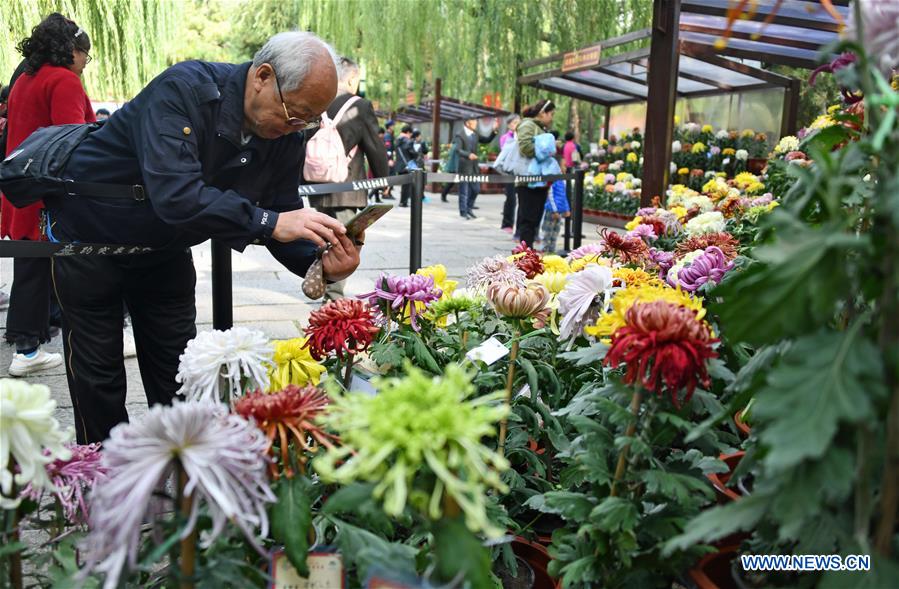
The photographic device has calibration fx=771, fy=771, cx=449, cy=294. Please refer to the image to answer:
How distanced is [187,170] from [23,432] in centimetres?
113

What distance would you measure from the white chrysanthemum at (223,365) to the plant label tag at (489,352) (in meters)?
0.52

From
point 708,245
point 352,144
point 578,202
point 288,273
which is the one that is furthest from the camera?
point 578,202

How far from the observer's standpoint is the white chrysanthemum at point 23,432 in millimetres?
1210

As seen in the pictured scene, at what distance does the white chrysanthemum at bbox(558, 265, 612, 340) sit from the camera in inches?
81.7

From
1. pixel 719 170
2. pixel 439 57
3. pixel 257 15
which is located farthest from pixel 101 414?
pixel 257 15

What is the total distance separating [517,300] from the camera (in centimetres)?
209

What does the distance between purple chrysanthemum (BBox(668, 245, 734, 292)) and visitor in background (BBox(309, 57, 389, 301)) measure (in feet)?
10.9

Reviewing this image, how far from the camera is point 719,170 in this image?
1098cm

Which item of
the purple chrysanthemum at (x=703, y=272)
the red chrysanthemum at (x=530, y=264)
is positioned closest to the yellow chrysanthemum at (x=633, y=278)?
the purple chrysanthemum at (x=703, y=272)

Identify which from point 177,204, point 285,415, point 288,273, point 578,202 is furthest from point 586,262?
point 578,202

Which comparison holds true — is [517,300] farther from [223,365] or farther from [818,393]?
[818,393]

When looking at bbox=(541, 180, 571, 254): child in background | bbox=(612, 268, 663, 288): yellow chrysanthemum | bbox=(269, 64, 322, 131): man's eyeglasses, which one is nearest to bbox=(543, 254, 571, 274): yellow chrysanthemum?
bbox=(612, 268, 663, 288): yellow chrysanthemum

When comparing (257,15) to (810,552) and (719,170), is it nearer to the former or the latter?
(719,170)

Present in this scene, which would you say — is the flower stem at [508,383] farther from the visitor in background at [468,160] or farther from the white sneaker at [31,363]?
the visitor in background at [468,160]
